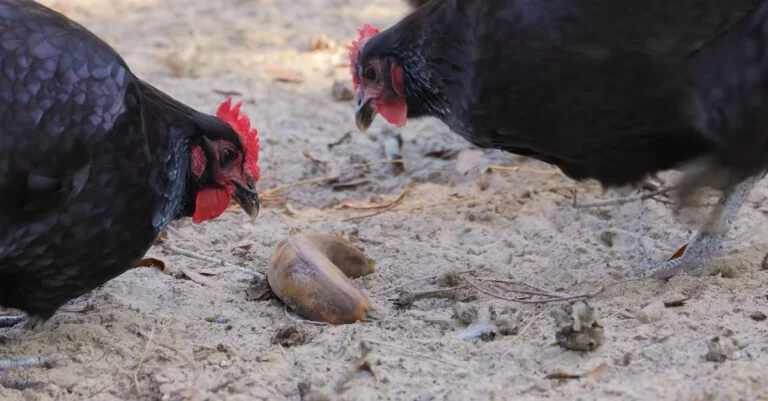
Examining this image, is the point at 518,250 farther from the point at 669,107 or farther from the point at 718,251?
the point at 669,107

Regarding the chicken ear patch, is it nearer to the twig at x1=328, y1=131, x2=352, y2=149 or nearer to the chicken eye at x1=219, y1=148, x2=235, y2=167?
the chicken eye at x1=219, y1=148, x2=235, y2=167

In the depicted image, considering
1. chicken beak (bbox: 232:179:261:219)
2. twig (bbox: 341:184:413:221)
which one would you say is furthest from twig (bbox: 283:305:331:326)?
twig (bbox: 341:184:413:221)

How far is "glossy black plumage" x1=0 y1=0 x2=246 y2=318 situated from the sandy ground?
33 cm

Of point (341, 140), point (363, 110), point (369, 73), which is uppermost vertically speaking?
point (369, 73)

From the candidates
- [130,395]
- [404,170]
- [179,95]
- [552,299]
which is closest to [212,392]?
[130,395]

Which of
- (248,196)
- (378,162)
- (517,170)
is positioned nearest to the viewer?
(248,196)

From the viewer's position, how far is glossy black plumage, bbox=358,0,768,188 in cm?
305

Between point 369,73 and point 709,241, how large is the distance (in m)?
1.65

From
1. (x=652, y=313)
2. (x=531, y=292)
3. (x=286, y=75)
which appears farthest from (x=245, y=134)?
(x=286, y=75)

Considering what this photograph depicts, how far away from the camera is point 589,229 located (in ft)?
14.0

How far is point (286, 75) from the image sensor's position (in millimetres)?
6383

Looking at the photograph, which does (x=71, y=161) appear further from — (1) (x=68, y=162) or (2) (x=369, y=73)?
(2) (x=369, y=73)

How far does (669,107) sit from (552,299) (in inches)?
32.1

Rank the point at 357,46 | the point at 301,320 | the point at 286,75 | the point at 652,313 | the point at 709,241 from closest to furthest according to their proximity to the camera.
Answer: the point at 652,313
the point at 301,320
the point at 709,241
the point at 357,46
the point at 286,75
